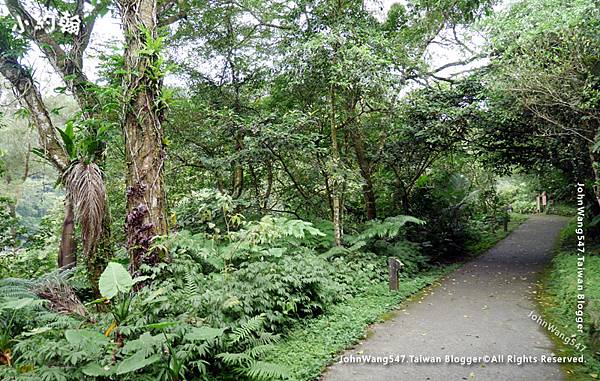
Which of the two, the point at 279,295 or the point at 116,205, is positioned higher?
the point at 116,205

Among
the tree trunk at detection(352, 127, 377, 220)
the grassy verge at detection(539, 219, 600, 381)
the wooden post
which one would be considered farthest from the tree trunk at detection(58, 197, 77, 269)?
the grassy verge at detection(539, 219, 600, 381)

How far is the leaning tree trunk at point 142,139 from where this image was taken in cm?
470

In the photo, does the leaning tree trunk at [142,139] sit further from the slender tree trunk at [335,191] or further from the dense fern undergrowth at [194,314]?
the slender tree trunk at [335,191]

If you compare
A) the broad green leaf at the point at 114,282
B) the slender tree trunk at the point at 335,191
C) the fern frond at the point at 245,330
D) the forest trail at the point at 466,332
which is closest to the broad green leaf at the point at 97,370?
the broad green leaf at the point at 114,282

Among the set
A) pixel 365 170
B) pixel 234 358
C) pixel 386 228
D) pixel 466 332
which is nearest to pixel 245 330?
pixel 234 358

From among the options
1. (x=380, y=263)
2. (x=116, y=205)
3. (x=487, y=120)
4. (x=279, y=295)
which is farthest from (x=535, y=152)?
(x=116, y=205)

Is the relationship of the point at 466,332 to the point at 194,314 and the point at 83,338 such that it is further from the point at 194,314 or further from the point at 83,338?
the point at 83,338

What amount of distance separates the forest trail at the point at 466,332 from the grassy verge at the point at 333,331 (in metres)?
0.16

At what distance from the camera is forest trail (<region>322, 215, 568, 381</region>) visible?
13.3ft

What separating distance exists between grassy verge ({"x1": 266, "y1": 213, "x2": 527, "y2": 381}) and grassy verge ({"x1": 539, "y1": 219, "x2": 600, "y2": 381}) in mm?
2215

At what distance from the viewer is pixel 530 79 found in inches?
257

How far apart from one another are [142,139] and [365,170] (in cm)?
685

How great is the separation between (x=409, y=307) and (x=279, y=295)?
8.42ft

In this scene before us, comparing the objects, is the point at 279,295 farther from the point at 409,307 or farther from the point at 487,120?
the point at 487,120
